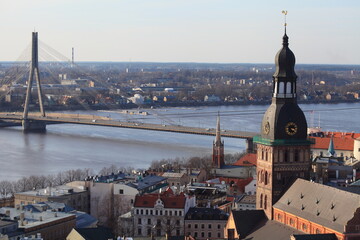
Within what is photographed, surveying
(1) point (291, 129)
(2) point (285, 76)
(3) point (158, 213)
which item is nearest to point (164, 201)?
(3) point (158, 213)

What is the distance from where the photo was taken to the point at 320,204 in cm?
1176

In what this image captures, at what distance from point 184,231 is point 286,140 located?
4.88m

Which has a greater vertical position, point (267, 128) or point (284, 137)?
point (267, 128)

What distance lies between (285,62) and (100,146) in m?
21.3

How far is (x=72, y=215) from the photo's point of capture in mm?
16453

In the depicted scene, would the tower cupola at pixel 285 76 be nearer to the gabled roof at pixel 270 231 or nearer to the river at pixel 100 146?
the gabled roof at pixel 270 231

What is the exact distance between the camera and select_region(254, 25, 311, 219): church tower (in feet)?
42.1

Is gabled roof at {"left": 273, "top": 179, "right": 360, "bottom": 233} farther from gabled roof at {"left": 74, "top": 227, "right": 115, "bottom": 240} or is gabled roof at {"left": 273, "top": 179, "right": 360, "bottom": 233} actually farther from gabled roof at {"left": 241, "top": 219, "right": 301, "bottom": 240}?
gabled roof at {"left": 74, "top": 227, "right": 115, "bottom": 240}

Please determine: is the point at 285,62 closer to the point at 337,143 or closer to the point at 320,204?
the point at 320,204

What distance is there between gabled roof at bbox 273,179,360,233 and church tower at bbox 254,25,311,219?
0.79 ft

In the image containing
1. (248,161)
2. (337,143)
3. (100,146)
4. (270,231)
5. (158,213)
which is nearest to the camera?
(270,231)

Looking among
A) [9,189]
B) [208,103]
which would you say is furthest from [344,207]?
[208,103]

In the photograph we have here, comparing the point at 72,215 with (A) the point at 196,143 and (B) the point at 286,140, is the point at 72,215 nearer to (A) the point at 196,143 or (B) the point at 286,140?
(B) the point at 286,140

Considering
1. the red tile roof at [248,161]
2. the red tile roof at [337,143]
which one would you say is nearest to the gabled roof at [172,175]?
the red tile roof at [248,161]
